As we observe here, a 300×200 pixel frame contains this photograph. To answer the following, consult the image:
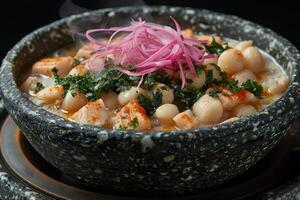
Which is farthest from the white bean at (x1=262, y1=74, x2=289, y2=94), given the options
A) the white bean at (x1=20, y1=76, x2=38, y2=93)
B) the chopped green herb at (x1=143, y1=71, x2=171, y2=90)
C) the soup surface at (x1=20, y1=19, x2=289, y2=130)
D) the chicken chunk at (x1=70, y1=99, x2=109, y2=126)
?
the white bean at (x1=20, y1=76, x2=38, y2=93)

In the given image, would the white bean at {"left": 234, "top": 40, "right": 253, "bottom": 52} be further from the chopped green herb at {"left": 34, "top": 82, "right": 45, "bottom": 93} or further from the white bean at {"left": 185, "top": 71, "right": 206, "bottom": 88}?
the chopped green herb at {"left": 34, "top": 82, "right": 45, "bottom": 93}

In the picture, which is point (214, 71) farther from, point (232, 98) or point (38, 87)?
point (38, 87)

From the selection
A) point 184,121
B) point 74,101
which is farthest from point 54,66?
point 184,121

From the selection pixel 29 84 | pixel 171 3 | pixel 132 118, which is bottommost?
pixel 171 3

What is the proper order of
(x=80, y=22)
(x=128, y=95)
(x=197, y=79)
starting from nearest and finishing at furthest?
(x=128, y=95) < (x=197, y=79) < (x=80, y=22)

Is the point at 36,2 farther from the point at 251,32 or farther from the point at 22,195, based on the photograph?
the point at 22,195

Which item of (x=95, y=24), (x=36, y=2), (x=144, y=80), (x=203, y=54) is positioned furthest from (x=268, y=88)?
(x=36, y=2)
